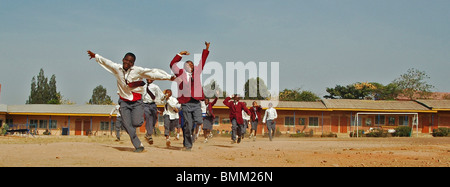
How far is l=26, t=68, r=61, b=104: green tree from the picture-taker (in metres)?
77.8

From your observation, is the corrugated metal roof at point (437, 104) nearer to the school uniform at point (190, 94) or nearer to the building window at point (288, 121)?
the building window at point (288, 121)

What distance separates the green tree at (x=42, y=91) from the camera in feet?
255

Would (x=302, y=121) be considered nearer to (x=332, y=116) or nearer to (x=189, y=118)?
(x=332, y=116)

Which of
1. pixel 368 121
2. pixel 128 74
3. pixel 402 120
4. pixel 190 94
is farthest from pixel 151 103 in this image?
pixel 402 120

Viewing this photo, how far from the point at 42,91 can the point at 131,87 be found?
7476cm

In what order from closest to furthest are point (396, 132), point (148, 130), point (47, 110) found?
1. point (148, 130)
2. point (396, 132)
3. point (47, 110)

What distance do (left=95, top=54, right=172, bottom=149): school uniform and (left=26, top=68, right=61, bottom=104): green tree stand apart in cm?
7282

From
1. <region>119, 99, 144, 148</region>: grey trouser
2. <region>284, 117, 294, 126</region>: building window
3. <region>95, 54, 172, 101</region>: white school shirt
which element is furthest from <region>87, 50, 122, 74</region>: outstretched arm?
<region>284, 117, 294, 126</region>: building window

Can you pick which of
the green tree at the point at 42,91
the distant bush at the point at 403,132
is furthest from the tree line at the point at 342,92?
the distant bush at the point at 403,132
